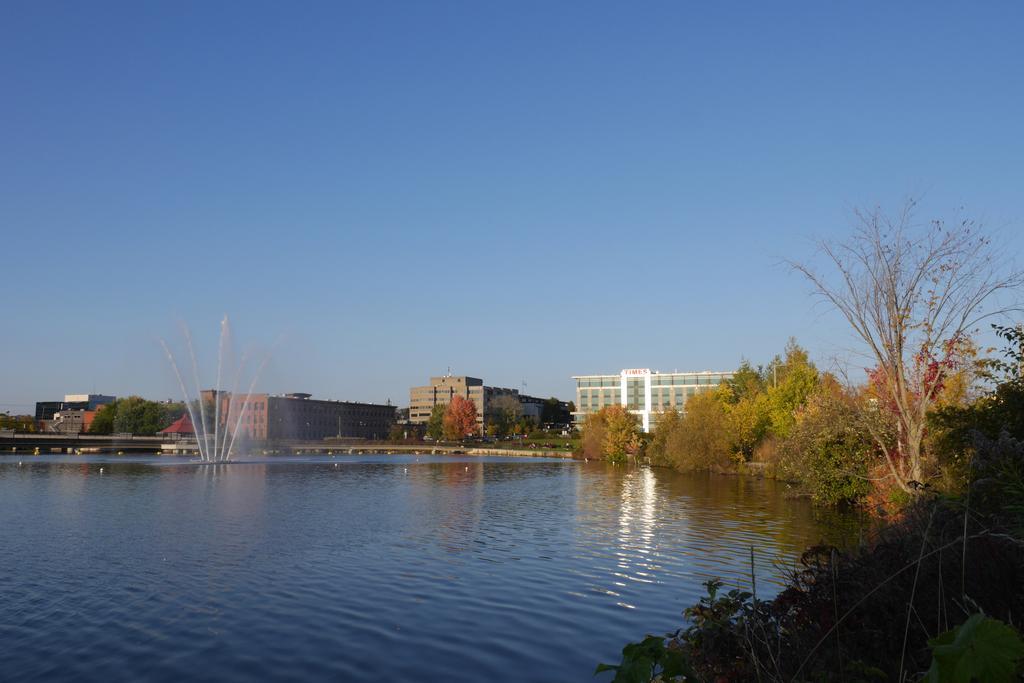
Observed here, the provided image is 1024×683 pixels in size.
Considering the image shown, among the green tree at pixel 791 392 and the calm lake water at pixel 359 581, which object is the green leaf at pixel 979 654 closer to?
the calm lake water at pixel 359 581

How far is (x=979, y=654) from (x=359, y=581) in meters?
20.1

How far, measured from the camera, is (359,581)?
22016 millimetres

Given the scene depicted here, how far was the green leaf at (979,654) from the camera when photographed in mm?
3748

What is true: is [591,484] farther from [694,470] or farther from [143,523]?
[143,523]

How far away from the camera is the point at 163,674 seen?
45.2 ft

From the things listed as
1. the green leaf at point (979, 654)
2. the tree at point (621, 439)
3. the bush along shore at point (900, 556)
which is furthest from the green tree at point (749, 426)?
the green leaf at point (979, 654)

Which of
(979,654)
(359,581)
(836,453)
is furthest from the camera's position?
(836,453)

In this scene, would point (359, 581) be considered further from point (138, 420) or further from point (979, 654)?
point (138, 420)

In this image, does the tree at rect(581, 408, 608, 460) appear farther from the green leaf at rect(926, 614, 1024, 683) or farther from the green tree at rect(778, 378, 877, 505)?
the green leaf at rect(926, 614, 1024, 683)

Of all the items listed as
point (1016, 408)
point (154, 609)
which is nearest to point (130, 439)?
point (154, 609)

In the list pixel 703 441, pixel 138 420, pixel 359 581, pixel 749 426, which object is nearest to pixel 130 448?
pixel 138 420

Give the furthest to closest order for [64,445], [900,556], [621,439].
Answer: [64,445]
[621,439]
[900,556]

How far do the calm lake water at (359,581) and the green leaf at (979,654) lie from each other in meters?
6.10

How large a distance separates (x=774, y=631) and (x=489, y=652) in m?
8.27
